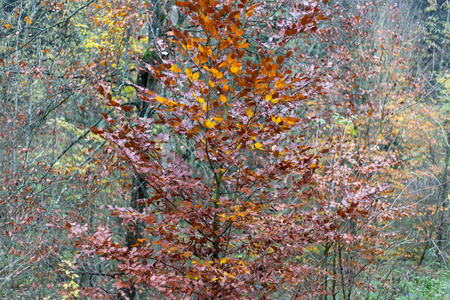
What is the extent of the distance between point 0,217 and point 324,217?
508cm

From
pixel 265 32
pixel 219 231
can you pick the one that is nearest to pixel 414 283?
pixel 265 32

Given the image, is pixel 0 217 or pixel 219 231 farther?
pixel 0 217

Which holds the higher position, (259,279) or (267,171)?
(267,171)

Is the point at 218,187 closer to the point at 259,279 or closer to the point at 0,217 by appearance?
the point at 259,279

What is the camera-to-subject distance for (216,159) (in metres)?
2.47

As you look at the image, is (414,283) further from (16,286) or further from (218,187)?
(16,286)

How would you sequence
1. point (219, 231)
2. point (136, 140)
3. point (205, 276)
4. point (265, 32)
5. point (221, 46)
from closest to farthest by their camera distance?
point (221, 46) < point (136, 140) < point (205, 276) < point (219, 231) < point (265, 32)

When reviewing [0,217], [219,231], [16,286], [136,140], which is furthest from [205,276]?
[16,286]

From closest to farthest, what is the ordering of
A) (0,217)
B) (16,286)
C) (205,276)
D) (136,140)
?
(136,140)
(205,276)
(0,217)
(16,286)

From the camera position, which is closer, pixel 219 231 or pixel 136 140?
pixel 136 140

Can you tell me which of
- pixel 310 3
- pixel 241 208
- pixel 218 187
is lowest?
pixel 241 208

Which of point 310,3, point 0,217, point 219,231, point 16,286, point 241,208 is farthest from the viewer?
point 16,286

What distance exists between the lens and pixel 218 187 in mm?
2715

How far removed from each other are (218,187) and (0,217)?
4.51 m
